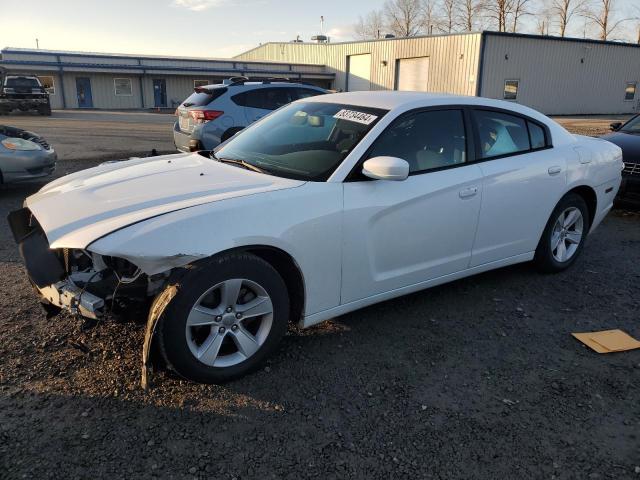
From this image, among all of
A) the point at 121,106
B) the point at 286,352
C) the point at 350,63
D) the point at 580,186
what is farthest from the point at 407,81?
the point at 286,352

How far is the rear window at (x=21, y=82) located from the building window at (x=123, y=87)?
34.7 feet

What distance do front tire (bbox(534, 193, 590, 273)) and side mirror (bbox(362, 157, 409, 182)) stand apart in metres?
2.06

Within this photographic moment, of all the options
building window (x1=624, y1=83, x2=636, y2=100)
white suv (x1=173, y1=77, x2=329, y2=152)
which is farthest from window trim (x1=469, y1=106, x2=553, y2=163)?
building window (x1=624, y1=83, x2=636, y2=100)

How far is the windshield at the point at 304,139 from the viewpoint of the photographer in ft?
11.5

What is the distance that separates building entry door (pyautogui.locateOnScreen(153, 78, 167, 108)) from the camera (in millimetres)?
36566

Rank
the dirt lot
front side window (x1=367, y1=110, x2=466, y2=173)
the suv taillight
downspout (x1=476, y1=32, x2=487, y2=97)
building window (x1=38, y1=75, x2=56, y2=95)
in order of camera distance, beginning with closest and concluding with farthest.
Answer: the dirt lot < front side window (x1=367, y1=110, x2=466, y2=173) < the suv taillight < downspout (x1=476, y1=32, x2=487, y2=97) < building window (x1=38, y1=75, x2=56, y2=95)

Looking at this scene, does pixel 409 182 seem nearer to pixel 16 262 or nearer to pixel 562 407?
pixel 562 407

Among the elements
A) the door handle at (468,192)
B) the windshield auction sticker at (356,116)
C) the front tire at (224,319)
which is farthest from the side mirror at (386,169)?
the front tire at (224,319)

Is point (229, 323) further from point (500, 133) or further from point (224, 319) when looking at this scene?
point (500, 133)

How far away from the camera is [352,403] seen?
9.55 feet

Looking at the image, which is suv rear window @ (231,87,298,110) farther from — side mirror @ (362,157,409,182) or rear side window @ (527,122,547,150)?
side mirror @ (362,157,409,182)

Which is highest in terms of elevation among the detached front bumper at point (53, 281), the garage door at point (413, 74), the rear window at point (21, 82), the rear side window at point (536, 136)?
the garage door at point (413, 74)

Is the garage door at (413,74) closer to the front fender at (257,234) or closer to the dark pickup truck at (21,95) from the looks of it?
the dark pickup truck at (21,95)

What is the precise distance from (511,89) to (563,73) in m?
4.03
